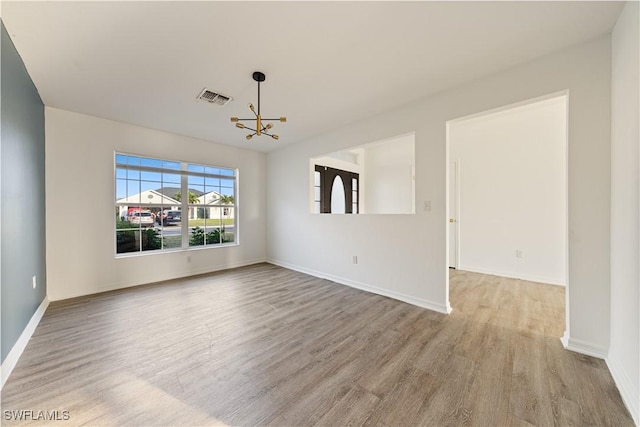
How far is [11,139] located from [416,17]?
3451 millimetres

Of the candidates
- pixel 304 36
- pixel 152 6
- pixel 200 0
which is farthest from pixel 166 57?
pixel 304 36

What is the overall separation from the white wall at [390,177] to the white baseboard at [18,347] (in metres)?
6.00

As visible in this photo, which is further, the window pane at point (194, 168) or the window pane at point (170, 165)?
the window pane at point (194, 168)

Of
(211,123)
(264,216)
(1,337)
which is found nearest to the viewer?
(1,337)

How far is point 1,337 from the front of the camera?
1693mm

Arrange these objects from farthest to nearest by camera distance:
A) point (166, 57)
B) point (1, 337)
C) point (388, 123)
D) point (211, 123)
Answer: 1. point (211, 123)
2. point (388, 123)
3. point (166, 57)
4. point (1, 337)

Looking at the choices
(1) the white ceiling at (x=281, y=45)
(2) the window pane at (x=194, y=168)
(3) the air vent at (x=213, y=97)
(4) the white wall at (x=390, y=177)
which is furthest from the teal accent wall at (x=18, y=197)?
(4) the white wall at (x=390, y=177)

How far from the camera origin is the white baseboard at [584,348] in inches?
75.5

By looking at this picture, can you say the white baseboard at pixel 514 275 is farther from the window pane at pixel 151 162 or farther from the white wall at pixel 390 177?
the window pane at pixel 151 162

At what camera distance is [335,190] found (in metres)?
5.89

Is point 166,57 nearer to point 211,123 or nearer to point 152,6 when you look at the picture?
point 152,6

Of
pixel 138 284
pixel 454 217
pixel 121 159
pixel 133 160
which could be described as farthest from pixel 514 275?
pixel 121 159

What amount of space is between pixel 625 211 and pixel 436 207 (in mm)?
1438

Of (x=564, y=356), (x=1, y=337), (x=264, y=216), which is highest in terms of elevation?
(x=264, y=216)
